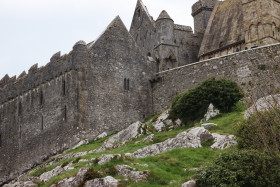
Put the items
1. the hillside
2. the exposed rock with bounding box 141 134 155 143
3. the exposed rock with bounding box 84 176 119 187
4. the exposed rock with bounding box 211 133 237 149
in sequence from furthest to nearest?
the exposed rock with bounding box 141 134 155 143
the exposed rock with bounding box 211 133 237 149
the hillside
the exposed rock with bounding box 84 176 119 187

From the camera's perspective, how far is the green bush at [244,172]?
55.7ft

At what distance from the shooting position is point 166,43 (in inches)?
2106

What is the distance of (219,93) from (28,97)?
21.1 meters

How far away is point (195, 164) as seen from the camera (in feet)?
71.8

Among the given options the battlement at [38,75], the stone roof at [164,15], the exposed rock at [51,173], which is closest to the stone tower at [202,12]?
the stone roof at [164,15]

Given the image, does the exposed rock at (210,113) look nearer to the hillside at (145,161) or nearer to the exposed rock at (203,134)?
the hillside at (145,161)

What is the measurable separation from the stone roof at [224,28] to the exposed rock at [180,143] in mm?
27897

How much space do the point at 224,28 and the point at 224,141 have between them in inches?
1355

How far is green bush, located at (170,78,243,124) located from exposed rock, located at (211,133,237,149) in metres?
7.49

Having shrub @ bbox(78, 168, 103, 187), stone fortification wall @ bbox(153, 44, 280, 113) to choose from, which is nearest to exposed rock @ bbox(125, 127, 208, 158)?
shrub @ bbox(78, 168, 103, 187)

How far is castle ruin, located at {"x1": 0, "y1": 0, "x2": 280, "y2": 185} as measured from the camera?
127 feet

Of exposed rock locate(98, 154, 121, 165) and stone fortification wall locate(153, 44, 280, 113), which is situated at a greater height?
stone fortification wall locate(153, 44, 280, 113)

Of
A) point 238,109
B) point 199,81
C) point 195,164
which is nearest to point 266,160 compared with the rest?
point 195,164

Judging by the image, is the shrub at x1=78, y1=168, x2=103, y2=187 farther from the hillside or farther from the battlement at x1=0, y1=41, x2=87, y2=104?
the battlement at x1=0, y1=41, x2=87, y2=104
